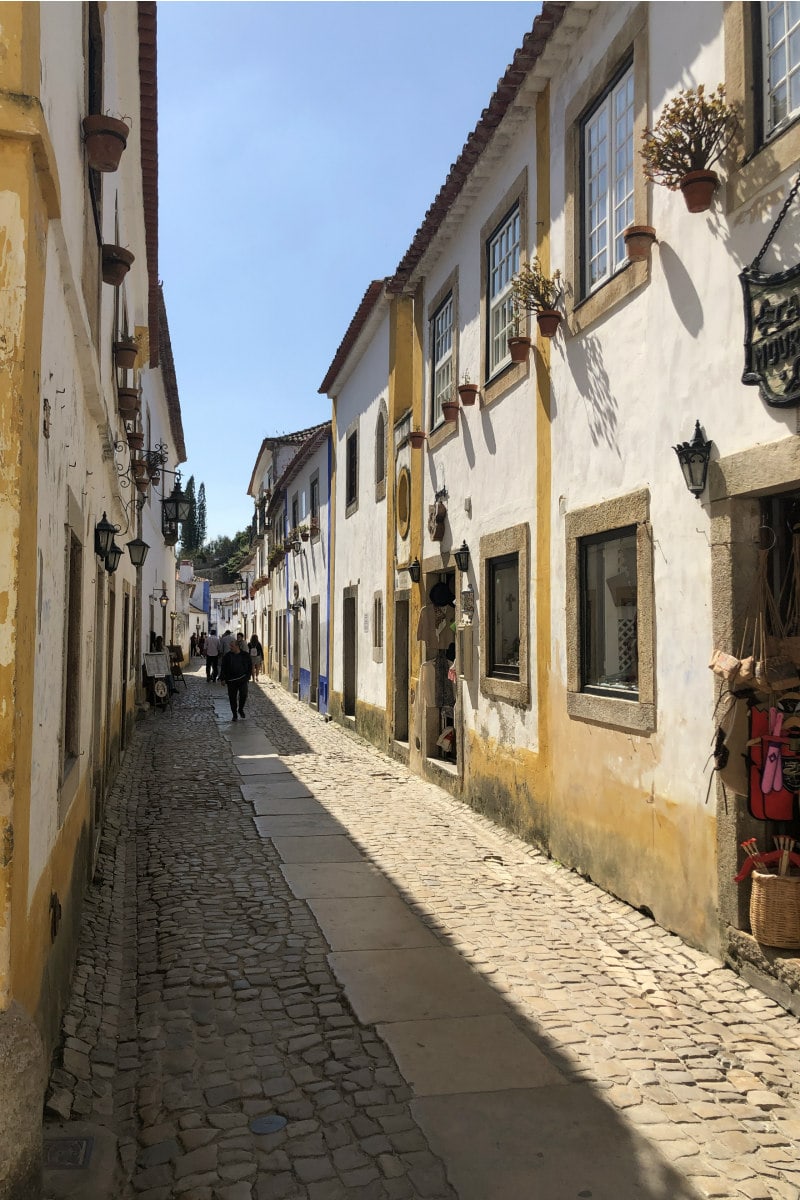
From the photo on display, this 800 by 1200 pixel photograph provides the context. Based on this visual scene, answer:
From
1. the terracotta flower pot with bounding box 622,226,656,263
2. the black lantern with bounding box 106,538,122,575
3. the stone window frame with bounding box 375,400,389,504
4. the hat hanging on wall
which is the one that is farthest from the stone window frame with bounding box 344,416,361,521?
the terracotta flower pot with bounding box 622,226,656,263

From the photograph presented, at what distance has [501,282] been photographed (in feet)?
28.9

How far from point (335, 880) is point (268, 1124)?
3255 mm

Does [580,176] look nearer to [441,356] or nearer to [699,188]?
[699,188]

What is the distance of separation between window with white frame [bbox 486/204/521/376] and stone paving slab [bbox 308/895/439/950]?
502 cm

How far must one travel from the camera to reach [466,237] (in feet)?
32.2

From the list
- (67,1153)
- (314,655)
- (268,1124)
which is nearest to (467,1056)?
(268,1124)

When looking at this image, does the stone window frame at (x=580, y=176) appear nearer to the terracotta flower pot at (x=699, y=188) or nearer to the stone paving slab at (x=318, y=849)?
the terracotta flower pot at (x=699, y=188)

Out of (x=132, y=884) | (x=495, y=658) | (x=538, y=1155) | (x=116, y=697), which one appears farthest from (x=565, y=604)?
(x=116, y=697)

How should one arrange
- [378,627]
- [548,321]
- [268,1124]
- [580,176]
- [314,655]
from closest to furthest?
[268,1124]
[580,176]
[548,321]
[378,627]
[314,655]

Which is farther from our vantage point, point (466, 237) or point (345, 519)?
point (345, 519)

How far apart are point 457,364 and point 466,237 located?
134 centimetres

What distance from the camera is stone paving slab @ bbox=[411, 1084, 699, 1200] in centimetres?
296

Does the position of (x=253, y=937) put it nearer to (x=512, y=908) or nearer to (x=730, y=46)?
(x=512, y=908)

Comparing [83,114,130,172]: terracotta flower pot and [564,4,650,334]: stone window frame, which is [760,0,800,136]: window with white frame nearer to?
[564,4,650,334]: stone window frame
